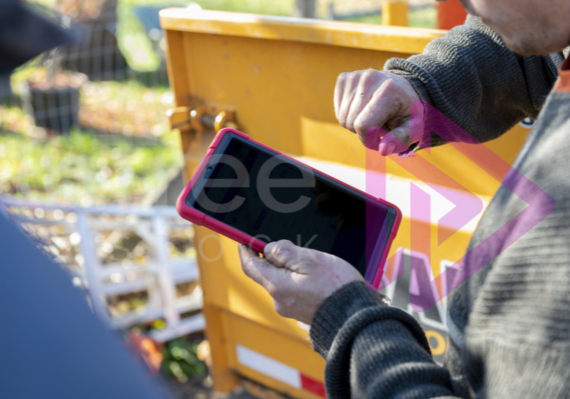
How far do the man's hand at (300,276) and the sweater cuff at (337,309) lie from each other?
0.02m

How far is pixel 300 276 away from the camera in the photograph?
958 millimetres

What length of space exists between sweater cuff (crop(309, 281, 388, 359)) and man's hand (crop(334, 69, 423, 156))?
377mm

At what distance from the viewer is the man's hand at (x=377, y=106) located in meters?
1.16

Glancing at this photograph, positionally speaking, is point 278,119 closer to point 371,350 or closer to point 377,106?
point 377,106

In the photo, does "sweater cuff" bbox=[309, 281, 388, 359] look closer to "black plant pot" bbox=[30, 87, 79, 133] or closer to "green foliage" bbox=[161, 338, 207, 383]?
"green foliage" bbox=[161, 338, 207, 383]

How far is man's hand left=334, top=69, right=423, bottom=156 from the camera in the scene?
45.5 inches

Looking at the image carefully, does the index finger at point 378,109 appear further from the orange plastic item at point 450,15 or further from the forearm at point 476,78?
the orange plastic item at point 450,15

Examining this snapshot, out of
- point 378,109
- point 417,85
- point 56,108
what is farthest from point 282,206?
point 56,108

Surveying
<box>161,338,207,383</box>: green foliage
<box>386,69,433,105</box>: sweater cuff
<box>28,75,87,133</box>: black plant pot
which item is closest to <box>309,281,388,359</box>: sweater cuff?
<box>386,69,433,105</box>: sweater cuff

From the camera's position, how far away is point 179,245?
12.6 feet

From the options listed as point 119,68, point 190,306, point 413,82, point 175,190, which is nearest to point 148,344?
point 190,306

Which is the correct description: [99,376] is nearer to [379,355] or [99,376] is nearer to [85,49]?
[379,355]

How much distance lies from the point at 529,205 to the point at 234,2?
1047 centimetres

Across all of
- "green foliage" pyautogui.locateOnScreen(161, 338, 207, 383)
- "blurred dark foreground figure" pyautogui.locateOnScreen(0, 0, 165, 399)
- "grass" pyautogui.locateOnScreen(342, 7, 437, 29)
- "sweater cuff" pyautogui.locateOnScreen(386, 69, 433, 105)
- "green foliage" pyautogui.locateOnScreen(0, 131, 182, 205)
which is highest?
"sweater cuff" pyautogui.locateOnScreen(386, 69, 433, 105)
